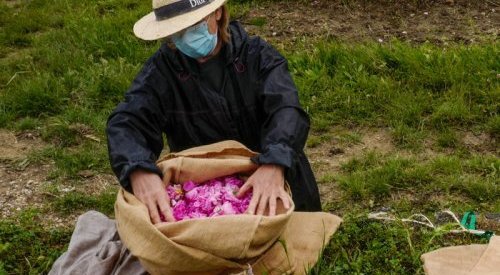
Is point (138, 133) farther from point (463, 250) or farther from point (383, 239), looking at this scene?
point (463, 250)

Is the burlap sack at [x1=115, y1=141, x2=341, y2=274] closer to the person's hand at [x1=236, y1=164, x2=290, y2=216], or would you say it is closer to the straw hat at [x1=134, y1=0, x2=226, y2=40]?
the person's hand at [x1=236, y1=164, x2=290, y2=216]

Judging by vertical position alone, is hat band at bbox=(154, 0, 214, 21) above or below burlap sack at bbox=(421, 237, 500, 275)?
above

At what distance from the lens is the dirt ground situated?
16.3ft

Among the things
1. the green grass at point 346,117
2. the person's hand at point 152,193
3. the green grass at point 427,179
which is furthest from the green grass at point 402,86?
the person's hand at point 152,193

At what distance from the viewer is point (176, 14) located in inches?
131

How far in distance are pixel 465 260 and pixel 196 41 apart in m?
1.48

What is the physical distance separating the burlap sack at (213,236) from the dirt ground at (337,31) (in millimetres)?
1475

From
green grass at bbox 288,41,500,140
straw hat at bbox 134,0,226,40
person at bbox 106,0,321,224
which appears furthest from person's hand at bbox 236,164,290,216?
green grass at bbox 288,41,500,140

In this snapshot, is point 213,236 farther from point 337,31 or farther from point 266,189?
point 337,31

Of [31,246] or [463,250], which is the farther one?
[31,246]

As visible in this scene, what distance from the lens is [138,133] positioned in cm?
340

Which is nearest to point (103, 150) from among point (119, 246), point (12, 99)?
point (12, 99)

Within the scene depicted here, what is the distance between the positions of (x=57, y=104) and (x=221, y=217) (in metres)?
3.40

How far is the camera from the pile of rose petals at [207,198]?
3.09 meters
